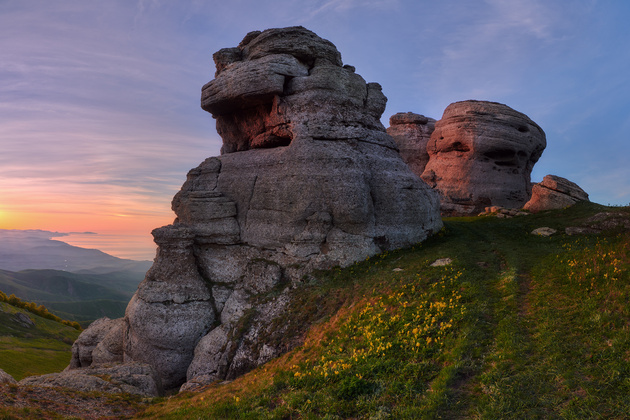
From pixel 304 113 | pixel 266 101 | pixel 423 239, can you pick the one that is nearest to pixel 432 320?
pixel 423 239

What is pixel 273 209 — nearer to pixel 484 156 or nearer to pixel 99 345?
pixel 99 345

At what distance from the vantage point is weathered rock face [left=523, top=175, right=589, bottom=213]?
3756 centimetres

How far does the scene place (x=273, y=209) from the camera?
27422 mm

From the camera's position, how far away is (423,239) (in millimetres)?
28906

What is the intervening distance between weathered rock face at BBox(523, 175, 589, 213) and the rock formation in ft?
51.9

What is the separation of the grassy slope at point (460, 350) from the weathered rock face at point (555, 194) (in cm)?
2039

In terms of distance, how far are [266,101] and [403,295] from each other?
20800 millimetres

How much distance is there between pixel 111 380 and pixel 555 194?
4291 centimetres

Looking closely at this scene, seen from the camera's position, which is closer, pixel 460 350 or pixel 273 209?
pixel 460 350

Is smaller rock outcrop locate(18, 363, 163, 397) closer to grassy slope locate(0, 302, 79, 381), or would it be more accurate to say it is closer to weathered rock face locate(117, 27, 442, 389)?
weathered rock face locate(117, 27, 442, 389)

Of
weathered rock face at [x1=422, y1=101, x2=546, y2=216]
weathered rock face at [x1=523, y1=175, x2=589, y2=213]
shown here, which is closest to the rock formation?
weathered rock face at [x1=523, y1=175, x2=589, y2=213]

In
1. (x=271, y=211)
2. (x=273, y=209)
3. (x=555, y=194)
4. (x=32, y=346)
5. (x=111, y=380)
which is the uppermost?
(x=555, y=194)

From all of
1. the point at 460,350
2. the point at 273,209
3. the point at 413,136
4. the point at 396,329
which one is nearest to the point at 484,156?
the point at 413,136

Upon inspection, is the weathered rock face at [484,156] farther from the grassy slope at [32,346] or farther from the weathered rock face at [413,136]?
the grassy slope at [32,346]
